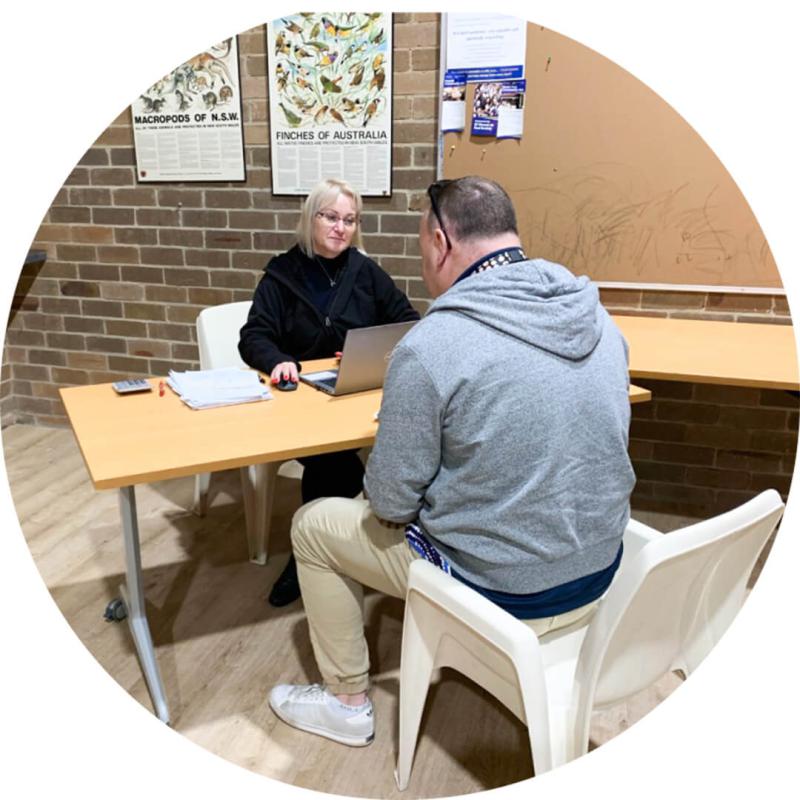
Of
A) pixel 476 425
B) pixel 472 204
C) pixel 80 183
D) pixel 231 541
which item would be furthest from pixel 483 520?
pixel 80 183

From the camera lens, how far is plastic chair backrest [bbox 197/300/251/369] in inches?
108

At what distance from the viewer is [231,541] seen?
279 cm

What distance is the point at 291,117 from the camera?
3.17m

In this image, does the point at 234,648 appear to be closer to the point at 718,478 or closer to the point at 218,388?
the point at 218,388

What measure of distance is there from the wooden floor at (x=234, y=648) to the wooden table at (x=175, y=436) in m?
0.16

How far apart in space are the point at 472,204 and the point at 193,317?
2.51 metres

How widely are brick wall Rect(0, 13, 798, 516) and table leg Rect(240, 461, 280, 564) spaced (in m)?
1.17

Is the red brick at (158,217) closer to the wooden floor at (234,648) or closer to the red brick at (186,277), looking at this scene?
the red brick at (186,277)

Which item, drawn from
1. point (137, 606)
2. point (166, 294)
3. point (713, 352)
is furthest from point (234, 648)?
point (166, 294)

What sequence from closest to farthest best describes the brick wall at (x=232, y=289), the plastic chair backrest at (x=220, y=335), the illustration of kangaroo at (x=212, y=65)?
the plastic chair backrest at (x=220, y=335), the brick wall at (x=232, y=289), the illustration of kangaroo at (x=212, y=65)

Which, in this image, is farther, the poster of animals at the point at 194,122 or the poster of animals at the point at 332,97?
the poster of animals at the point at 194,122

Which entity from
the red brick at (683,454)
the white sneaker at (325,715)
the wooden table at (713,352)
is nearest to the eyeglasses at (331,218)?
the wooden table at (713,352)

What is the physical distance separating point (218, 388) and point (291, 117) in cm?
166

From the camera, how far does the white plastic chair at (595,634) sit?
1213 millimetres
